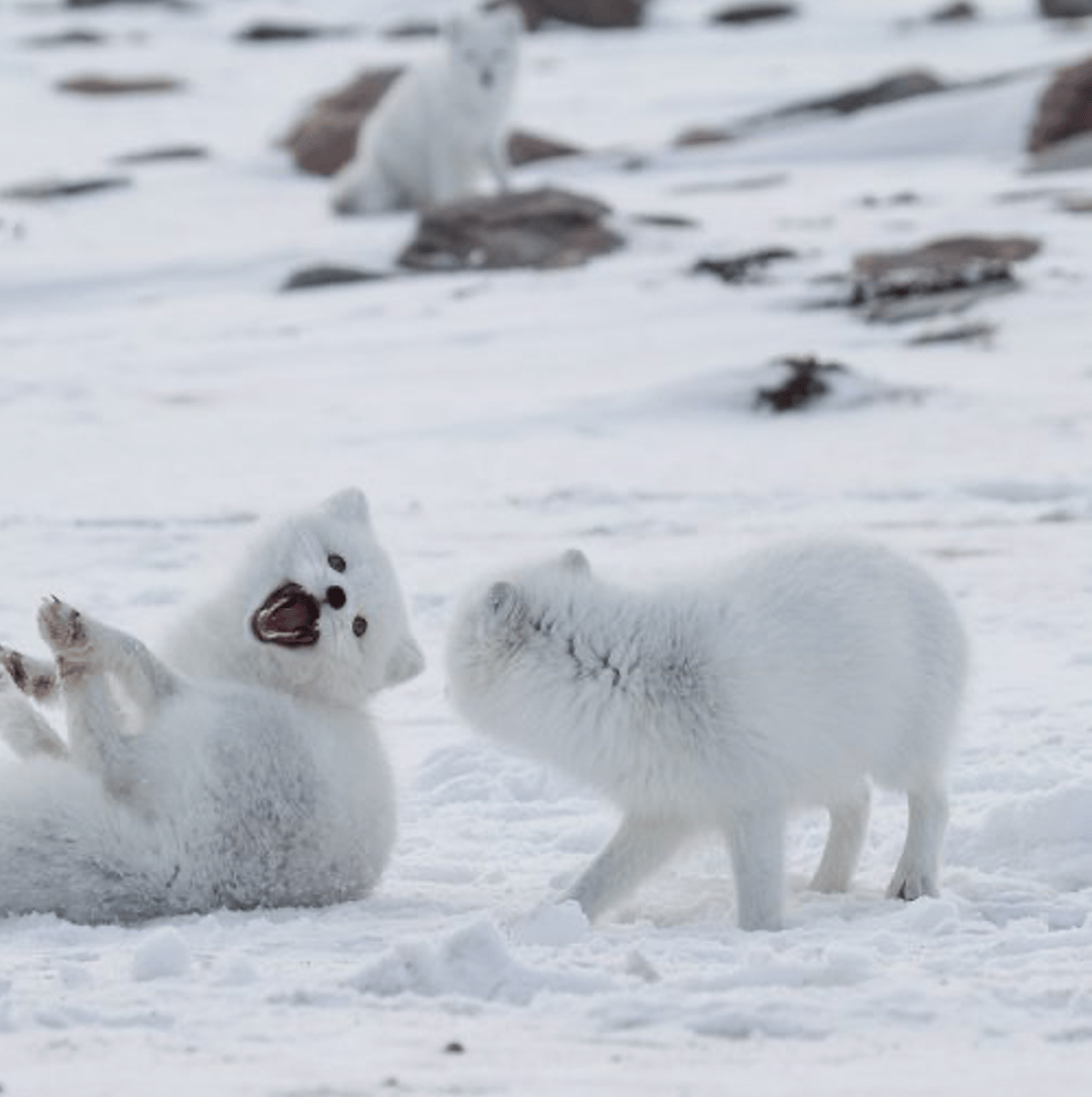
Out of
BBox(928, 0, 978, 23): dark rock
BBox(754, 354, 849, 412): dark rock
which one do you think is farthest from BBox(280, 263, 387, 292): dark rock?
BBox(928, 0, 978, 23): dark rock

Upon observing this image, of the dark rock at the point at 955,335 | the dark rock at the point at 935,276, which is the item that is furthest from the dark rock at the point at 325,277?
the dark rock at the point at 955,335

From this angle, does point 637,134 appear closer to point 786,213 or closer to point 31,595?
point 786,213

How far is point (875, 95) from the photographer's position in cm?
2095

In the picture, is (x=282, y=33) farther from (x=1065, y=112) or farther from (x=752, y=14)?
(x=1065, y=112)

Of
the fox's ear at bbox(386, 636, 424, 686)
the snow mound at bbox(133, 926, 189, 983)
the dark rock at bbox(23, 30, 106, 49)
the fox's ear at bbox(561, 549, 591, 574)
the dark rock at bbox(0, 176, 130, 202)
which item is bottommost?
the dark rock at bbox(23, 30, 106, 49)

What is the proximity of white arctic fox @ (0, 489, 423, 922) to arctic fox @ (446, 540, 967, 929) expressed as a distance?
0.94ft

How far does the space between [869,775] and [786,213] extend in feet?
38.6

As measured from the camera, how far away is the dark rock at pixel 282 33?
3086 cm

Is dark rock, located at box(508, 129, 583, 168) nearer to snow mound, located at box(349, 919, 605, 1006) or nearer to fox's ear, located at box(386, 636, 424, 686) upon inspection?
fox's ear, located at box(386, 636, 424, 686)

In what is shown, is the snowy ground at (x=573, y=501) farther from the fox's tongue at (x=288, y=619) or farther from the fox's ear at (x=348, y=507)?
the fox's tongue at (x=288, y=619)

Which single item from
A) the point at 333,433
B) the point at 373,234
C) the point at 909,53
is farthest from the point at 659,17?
the point at 333,433

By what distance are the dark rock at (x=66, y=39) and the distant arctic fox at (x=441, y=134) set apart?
1211 centimetres

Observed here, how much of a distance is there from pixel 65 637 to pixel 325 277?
10596 millimetres

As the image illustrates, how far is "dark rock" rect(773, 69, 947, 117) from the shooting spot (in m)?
20.9
